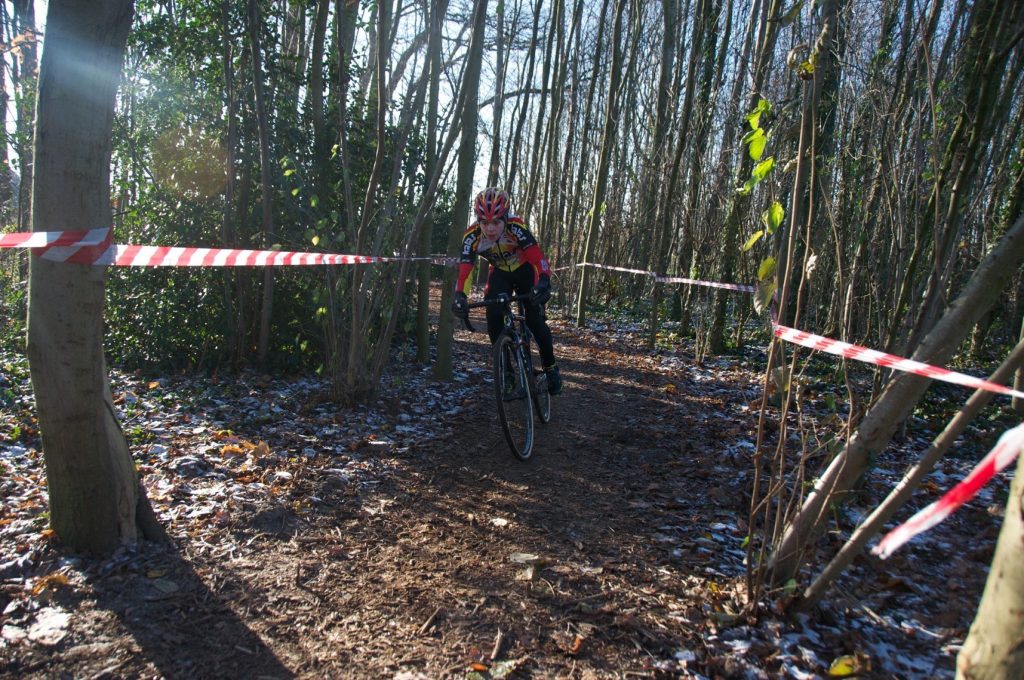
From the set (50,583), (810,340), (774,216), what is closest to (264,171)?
(50,583)

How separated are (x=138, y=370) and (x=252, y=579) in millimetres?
5044

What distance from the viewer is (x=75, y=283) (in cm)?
308

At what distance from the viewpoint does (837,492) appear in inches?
111

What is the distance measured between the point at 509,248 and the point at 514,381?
4.25 ft

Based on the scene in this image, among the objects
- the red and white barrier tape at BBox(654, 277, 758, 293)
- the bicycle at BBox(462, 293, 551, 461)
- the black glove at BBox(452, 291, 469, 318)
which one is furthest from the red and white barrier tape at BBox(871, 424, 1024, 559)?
the red and white barrier tape at BBox(654, 277, 758, 293)

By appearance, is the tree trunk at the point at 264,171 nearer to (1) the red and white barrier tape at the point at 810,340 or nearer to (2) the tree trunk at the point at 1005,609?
(1) the red and white barrier tape at the point at 810,340

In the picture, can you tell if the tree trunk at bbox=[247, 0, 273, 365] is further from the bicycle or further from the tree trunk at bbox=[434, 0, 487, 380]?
the bicycle

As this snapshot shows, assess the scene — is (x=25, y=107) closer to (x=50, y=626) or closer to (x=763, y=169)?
(x=50, y=626)

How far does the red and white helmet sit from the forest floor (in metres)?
2.06

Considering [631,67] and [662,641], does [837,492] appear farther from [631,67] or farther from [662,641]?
[631,67]

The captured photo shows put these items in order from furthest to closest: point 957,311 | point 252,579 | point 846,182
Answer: point 846,182 < point 252,579 < point 957,311

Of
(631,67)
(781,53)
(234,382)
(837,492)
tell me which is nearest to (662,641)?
(837,492)

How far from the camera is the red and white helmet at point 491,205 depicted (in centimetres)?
580

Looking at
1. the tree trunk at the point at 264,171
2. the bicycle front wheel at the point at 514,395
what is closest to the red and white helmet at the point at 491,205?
the bicycle front wheel at the point at 514,395
